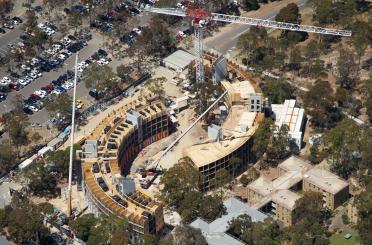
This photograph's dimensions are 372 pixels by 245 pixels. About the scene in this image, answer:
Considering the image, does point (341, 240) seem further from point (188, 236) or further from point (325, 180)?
point (188, 236)

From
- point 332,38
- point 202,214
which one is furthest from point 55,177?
point 332,38

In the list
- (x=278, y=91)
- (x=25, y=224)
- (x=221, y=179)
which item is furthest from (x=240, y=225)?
(x=278, y=91)

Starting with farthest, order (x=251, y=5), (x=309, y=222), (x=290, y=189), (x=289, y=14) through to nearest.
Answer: (x=251, y=5) → (x=289, y=14) → (x=290, y=189) → (x=309, y=222)

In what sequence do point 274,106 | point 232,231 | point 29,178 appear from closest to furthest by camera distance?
point 232,231 → point 29,178 → point 274,106

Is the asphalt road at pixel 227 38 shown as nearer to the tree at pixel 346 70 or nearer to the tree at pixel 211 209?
the tree at pixel 346 70

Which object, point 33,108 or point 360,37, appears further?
point 360,37

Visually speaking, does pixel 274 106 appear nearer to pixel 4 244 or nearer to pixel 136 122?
pixel 136 122

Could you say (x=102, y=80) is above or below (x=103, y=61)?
above
